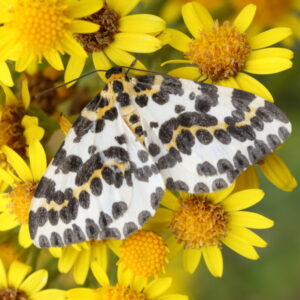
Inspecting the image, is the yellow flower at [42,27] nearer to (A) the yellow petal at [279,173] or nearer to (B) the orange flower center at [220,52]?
(B) the orange flower center at [220,52]

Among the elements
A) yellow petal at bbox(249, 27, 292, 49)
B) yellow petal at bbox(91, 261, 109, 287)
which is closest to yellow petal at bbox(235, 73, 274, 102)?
yellow petal at bbox(249, 27, 292, 49)

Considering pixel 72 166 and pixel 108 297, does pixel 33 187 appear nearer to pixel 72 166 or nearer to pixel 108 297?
pixel 72 166

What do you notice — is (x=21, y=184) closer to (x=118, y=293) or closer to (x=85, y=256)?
(x=85, y=256)

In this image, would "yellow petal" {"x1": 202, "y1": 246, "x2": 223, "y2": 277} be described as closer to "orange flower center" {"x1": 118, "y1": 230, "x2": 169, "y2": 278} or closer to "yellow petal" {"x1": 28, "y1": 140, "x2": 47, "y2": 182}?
"orange flower center" {"x1": 118, "y1": 230, "x2": 169, "y2": 278}

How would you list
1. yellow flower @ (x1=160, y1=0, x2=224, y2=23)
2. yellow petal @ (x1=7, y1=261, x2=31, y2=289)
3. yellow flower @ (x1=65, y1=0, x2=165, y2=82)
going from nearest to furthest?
yellow flower @ (x1=65, y1=0, x2=165, y2=82)
yellow petal @ (x1=7, y1=261, x2=31, y2=289)
yellow flower @ (x1=160, y1=0, x2=224, y2=23)

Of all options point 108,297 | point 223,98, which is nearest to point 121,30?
point 223,98

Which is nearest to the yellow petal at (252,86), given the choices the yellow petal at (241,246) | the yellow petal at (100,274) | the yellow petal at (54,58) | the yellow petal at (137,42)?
the yellow petal at (137,42)

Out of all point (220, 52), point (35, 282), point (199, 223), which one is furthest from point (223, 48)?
point (35, 282)
